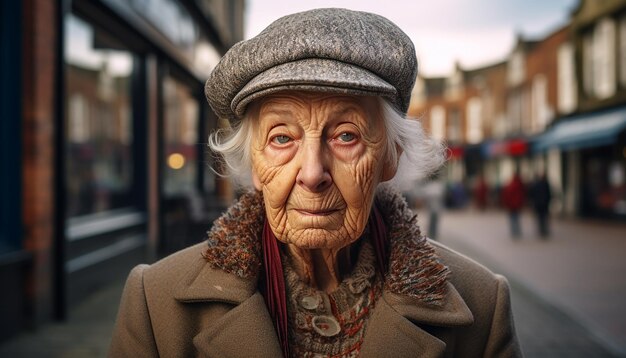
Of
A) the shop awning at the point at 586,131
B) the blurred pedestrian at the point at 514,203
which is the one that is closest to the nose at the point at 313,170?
the blurred pedestrian at the point at 514,203

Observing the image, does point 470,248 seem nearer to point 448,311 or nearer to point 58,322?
point 58,322

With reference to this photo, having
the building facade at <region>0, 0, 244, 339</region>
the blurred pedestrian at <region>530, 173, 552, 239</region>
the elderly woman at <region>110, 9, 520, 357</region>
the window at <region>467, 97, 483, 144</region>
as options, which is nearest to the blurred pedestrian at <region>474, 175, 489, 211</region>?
the window at <region>467, 97, 483, 144</region>

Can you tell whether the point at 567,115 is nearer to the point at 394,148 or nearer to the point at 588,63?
the point at 588,63

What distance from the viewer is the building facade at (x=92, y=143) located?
512 centimetres

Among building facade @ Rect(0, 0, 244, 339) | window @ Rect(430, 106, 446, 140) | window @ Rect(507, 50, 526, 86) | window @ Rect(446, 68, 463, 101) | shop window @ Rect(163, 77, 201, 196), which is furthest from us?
window @ Rect(430, 106, 446, 140)

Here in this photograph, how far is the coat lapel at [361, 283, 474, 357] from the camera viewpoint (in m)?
1.54

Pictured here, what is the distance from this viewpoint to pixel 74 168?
265 inches

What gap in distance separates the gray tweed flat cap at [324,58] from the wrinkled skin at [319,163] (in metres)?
0.08

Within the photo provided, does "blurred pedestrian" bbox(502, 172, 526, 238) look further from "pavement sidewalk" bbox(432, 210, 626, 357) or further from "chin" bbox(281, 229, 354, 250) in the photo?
"chin" bbox(281, 229, 354, 250)

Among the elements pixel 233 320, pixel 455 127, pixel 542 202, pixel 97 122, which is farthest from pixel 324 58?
pixel 455 127

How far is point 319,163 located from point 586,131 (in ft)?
65.4

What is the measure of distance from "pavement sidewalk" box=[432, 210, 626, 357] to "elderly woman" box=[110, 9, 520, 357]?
14.0 feet

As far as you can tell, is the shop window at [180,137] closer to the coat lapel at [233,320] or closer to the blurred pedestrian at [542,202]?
the coat lapel at [233,320]

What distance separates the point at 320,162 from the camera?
143 centimetres
